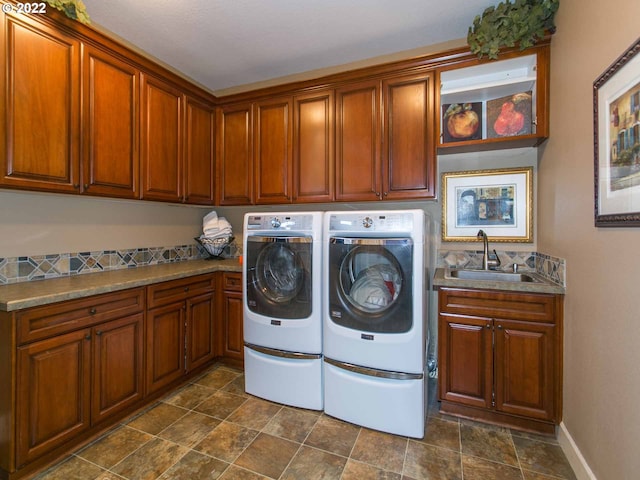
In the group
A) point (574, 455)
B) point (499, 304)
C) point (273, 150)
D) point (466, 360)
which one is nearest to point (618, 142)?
point (499, 304)

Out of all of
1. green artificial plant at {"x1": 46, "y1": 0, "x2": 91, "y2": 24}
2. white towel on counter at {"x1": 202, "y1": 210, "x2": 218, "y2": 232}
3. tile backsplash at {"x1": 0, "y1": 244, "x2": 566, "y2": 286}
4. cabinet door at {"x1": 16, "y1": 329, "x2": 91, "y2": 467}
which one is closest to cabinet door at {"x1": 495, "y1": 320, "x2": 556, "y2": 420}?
tile backsplash at {"x1": 0, "y1": 244, "x2": 566, "y2": 286}

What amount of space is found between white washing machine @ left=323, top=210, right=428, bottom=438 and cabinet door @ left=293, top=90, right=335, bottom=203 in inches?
25.2

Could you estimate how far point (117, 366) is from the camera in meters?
1.89

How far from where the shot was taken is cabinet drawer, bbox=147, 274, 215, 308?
2105 mm

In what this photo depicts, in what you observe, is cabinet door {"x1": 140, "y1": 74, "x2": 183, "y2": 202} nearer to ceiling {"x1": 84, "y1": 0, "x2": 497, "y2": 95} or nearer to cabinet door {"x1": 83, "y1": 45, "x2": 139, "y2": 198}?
cabinet door {"x1": 83, "y1": 45, "x2": 139, "y2": 198}

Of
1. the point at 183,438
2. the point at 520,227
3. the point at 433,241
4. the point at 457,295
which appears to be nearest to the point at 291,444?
the point at 183,438

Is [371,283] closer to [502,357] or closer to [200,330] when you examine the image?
[502,357]

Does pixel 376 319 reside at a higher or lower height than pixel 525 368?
higher

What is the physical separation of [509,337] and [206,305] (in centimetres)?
221

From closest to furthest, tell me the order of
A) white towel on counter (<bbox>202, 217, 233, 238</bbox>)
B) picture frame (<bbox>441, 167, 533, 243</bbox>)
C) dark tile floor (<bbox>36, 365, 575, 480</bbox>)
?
dark tile floor (<bbox>36, 365, 575, 480</bbox>) → picture frame (<bbox>441, 167, 533, 243</bbox>) → white towel on counter (<bbox>202, 217, 233, 238</bbox>)

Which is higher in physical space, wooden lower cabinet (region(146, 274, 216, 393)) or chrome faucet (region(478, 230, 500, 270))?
chrome faucet (region(478, 230, 500, 270))

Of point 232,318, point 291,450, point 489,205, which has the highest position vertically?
point 489,205

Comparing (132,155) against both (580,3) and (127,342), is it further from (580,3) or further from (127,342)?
(580,3)

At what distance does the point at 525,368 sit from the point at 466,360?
316 mm
